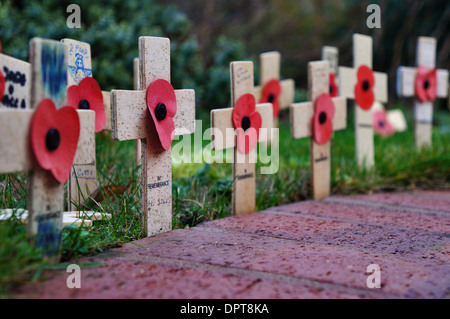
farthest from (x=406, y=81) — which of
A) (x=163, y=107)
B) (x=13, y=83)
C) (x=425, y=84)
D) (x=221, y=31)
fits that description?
(x=221, y=31)

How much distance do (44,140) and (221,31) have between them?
6.36 m

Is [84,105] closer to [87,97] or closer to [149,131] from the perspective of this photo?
[87,97]

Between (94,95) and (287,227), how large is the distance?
Result: 3.45 feet

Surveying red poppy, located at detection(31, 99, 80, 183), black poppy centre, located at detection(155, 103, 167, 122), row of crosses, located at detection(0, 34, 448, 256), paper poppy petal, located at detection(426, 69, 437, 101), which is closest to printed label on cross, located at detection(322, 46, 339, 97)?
row of crosses, located at detection(0, 34, 448, 256)

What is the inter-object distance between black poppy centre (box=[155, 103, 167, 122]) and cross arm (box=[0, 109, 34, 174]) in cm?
61

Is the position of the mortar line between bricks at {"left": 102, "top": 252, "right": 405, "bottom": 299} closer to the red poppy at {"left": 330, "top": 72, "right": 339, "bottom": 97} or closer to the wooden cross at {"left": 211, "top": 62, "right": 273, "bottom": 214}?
the wooden cross at {"left": 211, "top": 62, "right": 273, "bottom": 214}

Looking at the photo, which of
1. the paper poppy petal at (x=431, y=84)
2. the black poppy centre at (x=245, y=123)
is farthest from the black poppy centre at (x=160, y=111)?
the paper poppy petal at (x=431, y=84)

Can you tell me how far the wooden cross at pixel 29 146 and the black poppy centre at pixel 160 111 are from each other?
0.47 meters

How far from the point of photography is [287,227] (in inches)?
88.6

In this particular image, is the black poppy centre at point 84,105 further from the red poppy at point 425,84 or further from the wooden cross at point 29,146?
the red poppy at point 425,84

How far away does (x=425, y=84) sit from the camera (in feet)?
14.3

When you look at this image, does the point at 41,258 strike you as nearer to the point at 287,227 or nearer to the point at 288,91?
the point at 287,227

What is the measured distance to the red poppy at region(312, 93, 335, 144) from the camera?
2.97 m
